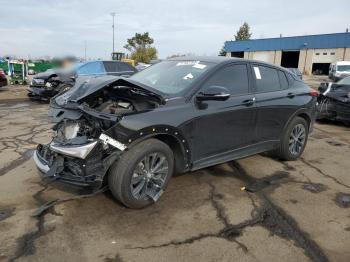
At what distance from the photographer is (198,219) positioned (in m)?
3.96

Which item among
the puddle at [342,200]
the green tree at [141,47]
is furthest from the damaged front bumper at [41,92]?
the green tree at [141,47]

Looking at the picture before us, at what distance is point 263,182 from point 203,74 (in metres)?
1.77

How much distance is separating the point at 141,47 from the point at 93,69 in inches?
1782

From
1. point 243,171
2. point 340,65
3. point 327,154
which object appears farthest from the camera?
point 340,65

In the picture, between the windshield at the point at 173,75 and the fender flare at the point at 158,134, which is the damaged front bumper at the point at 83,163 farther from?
the windshield at the point at 173,75

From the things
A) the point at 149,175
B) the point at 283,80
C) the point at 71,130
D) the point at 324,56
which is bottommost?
the point at 149,175

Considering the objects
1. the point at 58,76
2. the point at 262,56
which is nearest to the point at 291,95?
the point at 58,76

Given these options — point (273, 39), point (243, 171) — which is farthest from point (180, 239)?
point (273, 39)

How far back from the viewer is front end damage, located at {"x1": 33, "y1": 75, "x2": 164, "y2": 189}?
372 centimetres

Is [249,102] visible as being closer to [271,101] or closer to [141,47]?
[271,101]

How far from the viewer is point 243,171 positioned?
5.58m

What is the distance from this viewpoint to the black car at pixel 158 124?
3.79 metres

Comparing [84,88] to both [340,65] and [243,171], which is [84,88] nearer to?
[243,171]

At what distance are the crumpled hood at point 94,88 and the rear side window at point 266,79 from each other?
1.76 meters
